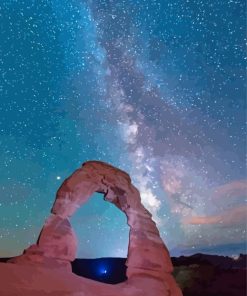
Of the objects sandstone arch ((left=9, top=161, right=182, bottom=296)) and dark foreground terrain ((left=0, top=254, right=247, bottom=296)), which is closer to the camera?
sandstone arch ((left=9, top=161, right=182, bottom=296))

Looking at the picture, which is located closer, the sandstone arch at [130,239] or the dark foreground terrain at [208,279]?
the sandstone arch at [130,239]

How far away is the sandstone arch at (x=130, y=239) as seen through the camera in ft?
49.3

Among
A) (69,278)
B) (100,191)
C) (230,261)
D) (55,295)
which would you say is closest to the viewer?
A: (55,295)

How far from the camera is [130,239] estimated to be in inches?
674

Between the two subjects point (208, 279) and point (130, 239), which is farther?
point (208, 279)

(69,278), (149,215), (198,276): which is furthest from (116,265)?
(69,278)

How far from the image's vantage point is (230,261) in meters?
56.2

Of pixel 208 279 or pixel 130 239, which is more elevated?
pixel 130 239

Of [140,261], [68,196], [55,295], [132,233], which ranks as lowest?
[55,295]

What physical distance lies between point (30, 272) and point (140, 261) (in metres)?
5.60

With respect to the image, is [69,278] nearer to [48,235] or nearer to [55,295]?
[55,295]

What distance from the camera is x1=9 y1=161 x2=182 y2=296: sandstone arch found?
49.3ft

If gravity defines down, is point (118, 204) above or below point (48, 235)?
above

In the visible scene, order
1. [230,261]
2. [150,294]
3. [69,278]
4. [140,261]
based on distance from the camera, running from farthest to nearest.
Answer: [230,261] → [140,261] → [150,294] → [69,278]
